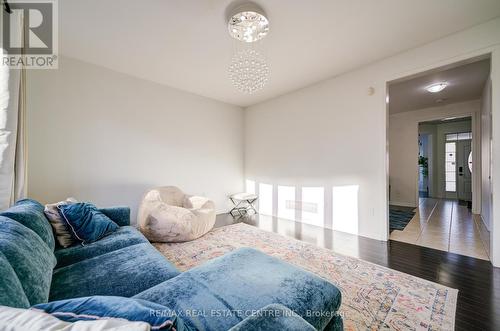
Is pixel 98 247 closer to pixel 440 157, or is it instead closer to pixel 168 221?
pixel 168 221

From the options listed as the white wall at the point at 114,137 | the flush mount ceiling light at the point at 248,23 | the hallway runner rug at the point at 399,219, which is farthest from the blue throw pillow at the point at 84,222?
the hallway runner rug at the point at 399,219

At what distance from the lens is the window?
271 inches

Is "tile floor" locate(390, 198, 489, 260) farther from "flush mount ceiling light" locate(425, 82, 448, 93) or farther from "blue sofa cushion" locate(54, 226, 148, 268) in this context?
"blue sofa cushion" locate(54, 226, 148, 268)

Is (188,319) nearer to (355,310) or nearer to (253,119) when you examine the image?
(355,310)

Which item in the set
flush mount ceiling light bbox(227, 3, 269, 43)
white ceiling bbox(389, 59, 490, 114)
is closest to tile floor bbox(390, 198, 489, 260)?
white ceiling bbox(389, 59, 490, 114)

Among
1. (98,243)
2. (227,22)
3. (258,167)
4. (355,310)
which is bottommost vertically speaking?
(355,310)

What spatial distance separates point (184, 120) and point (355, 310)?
167 inches

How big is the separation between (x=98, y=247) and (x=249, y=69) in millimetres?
2518

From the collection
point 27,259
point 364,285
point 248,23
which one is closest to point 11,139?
point 27,259

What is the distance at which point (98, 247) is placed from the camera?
180 cm

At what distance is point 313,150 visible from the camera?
160 inches

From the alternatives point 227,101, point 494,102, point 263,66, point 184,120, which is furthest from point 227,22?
point 494,102

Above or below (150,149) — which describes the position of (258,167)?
below

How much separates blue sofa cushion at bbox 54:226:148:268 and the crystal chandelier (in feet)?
7.47
